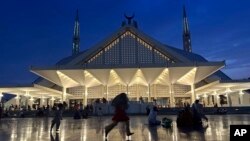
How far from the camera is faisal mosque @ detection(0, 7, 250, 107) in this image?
3329 cm

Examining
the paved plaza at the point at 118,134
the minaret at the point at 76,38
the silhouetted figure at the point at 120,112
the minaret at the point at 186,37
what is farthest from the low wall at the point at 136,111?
the minaret at the point at 186,37

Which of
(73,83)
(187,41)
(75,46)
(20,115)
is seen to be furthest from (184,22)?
(20,115)

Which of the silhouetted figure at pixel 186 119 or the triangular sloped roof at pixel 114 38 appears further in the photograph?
the triangular sloped roof at pixel 114 38

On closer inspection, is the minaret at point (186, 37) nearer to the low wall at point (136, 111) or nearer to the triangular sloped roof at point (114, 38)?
the triangular sloped roof at point (114, 38)

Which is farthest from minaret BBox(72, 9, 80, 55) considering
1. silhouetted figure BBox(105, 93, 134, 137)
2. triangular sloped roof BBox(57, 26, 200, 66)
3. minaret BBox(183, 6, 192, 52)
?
silhouetted figure BBox(105, 93, 134, 137)

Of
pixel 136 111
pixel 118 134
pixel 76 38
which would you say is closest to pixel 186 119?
pixel 118 134

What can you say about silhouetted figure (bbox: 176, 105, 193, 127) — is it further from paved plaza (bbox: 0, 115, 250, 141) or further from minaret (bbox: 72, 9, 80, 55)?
minaret (bbox: 72, 9, 80, 55)

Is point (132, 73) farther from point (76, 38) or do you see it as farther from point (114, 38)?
point (76, 38)

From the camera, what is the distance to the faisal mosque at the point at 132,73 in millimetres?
33294

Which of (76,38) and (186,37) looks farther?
(76,38)

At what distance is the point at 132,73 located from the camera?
35938mm

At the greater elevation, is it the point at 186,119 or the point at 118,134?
the point at 186,119

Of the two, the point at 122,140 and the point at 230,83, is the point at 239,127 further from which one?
the point at 230,83

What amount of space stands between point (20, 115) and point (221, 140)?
26.2 metres
